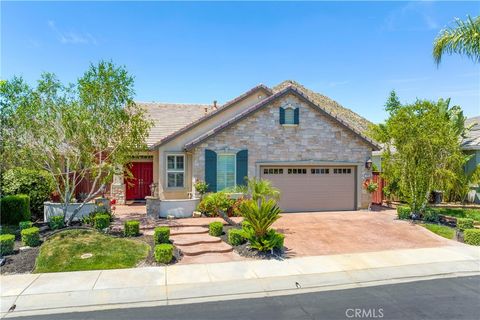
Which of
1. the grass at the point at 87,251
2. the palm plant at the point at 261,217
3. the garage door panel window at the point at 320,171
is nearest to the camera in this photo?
the grass at the point at 87,251

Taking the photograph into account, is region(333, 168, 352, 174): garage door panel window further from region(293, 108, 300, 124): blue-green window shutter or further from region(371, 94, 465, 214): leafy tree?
region(293, 108, 300, 124): blue-green window shutter

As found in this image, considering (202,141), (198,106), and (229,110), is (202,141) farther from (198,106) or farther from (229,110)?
(198,106)

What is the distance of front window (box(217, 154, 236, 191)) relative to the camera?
55.4 feet

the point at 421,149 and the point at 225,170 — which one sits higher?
the point at 421,149

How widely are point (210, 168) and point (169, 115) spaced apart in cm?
724

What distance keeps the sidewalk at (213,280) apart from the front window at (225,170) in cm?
708

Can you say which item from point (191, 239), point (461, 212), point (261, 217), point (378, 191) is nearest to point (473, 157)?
point (461, 212)

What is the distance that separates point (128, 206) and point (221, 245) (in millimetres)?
8802

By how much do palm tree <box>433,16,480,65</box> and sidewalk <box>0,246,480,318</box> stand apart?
8.97 meters

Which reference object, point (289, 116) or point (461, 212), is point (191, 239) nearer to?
point (289, 116)

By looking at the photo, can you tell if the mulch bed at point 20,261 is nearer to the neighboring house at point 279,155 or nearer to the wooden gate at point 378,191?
the neighboring house at point 279,155

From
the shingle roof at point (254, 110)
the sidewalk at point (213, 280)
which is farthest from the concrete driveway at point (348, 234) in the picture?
the shingle roof at point (254, 110)

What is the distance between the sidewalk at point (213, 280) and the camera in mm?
7555

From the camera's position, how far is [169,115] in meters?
22.2
